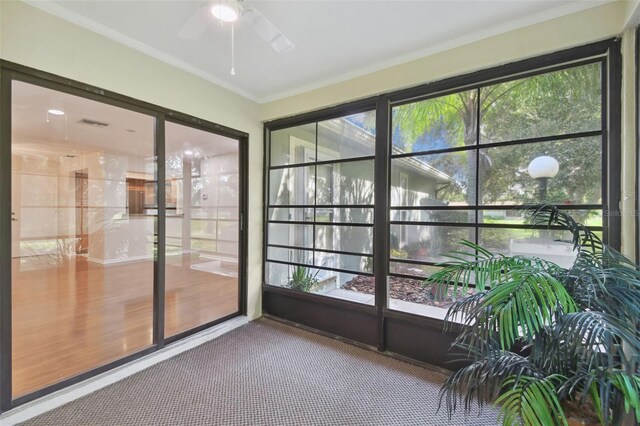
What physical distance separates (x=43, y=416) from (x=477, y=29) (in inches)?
154

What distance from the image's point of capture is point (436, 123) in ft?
7.78

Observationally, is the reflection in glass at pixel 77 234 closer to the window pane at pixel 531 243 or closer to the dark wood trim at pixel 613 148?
the window pane at pixel 531 243

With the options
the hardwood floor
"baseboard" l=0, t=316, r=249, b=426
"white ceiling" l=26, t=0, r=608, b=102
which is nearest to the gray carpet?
"baseboard" l=0, t=316, r=249, b=426

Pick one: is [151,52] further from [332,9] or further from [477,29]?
[477,29]

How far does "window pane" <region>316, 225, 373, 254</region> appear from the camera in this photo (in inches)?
107

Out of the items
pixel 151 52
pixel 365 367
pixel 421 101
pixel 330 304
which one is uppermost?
pixel 151 52

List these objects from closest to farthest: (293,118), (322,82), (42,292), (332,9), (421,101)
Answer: (332,9) < (421,101) < (322,82) < (293,118) < (42,292)

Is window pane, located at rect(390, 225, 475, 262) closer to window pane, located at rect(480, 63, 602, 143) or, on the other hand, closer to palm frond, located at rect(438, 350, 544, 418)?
window pane, located at rect(480, 63, 602, 143)

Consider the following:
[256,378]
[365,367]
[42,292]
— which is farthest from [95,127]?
[365,367]

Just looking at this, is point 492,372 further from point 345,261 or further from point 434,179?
point 345,261

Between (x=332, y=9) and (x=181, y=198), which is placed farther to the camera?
(x=181, y=198)

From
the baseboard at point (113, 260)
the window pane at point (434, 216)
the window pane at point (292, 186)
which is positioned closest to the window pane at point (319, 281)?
the window pane at point (434, 216)

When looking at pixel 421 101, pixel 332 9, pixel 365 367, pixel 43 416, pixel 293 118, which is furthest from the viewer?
pixel 293 118

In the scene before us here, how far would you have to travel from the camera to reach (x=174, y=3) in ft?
5.83
